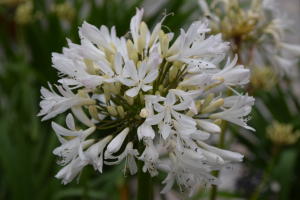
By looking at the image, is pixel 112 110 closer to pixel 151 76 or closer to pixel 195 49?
pixel 151 76

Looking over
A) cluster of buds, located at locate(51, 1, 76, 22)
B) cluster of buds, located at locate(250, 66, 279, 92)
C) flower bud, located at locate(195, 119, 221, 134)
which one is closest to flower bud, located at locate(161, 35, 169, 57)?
flower bud, located at locate(195, 119, 221, 134)

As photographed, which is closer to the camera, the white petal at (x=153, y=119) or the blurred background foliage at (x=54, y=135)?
the white petal at (x=153, y=119)

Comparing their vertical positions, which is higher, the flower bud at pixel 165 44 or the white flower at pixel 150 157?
the flower bud at pixel 165 44

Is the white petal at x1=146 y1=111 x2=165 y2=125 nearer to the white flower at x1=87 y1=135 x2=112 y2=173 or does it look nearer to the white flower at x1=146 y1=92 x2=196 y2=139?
the white flower at x1=146 y1=92 x2=196 y2=139

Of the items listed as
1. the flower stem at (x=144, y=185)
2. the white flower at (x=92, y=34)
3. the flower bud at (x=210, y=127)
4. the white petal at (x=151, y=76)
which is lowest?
the flower stem at (x=144, y=185)

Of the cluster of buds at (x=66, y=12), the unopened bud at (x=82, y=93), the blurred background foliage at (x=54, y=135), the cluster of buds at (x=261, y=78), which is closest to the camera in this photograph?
the unopened bud at (x=82, y=93)

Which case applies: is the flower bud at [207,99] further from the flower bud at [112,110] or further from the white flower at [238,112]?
the flower bud at [112,110]

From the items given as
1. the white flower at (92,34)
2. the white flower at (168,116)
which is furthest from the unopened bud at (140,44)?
the white flower at (168,116)

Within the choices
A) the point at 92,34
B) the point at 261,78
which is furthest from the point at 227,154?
the point at 261,78

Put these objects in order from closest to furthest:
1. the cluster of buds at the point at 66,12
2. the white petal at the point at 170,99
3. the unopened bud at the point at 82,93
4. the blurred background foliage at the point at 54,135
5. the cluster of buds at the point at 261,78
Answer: the white petal at the point at 170,99 → the unopened bud at the point at 82,93 → the blurred background foliage at the point at 54,135 → the cluster of buds at the point at 261,78 → the cluster of buds at the point at 66,12
